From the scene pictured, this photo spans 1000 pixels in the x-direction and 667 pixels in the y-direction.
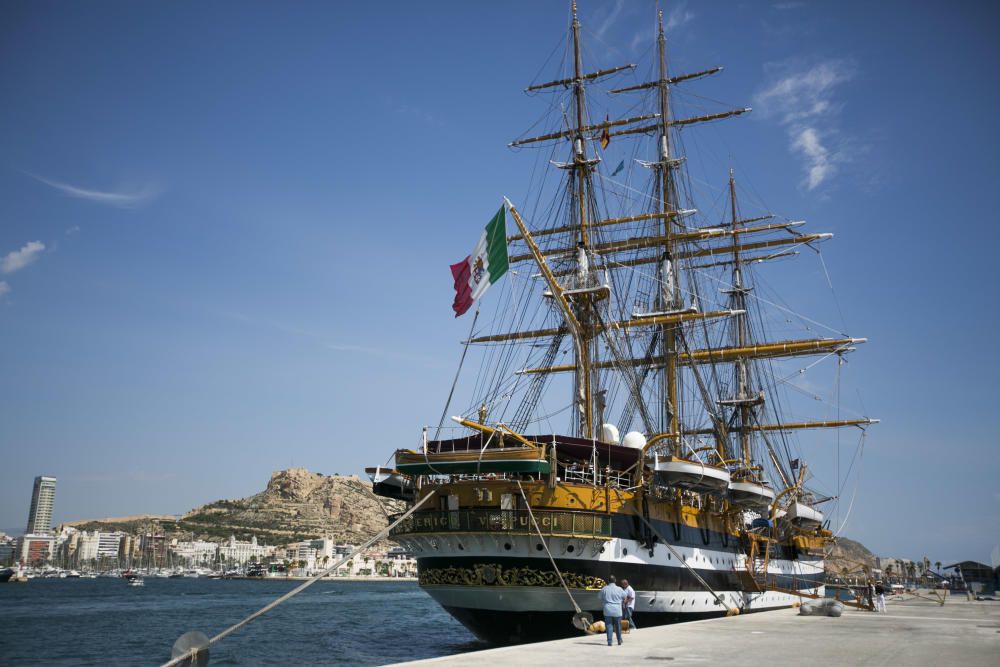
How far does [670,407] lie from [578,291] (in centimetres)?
996

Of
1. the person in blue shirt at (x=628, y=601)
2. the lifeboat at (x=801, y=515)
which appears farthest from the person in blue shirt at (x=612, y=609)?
the lifeboat at (x=801, y=515)

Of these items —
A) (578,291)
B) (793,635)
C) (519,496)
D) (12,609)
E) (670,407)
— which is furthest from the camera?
(12,609)

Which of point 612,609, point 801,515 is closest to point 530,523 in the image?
point 612,609

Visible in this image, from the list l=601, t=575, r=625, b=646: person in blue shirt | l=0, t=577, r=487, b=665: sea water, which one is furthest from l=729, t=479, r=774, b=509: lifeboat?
l=601, t=575, r=625, b=646: person in blue shirt

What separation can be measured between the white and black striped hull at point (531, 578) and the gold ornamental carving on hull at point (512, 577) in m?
0.03

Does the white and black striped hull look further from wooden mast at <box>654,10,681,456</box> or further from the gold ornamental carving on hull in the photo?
wooden mast at <box>654,10,681,456</box>

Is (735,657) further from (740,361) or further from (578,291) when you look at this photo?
(740,361)

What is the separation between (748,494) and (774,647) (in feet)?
63.9

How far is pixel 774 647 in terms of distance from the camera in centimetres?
1545

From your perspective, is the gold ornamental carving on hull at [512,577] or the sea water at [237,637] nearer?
the gold ornamental carving on hull at [512,577]

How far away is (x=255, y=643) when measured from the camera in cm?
3494

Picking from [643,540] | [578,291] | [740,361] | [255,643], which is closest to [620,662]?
[643,540]

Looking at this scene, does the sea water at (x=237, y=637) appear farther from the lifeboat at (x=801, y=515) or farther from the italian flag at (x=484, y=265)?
the lifeboat at (x=801, y=515)

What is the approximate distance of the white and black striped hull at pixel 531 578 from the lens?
933 inches
